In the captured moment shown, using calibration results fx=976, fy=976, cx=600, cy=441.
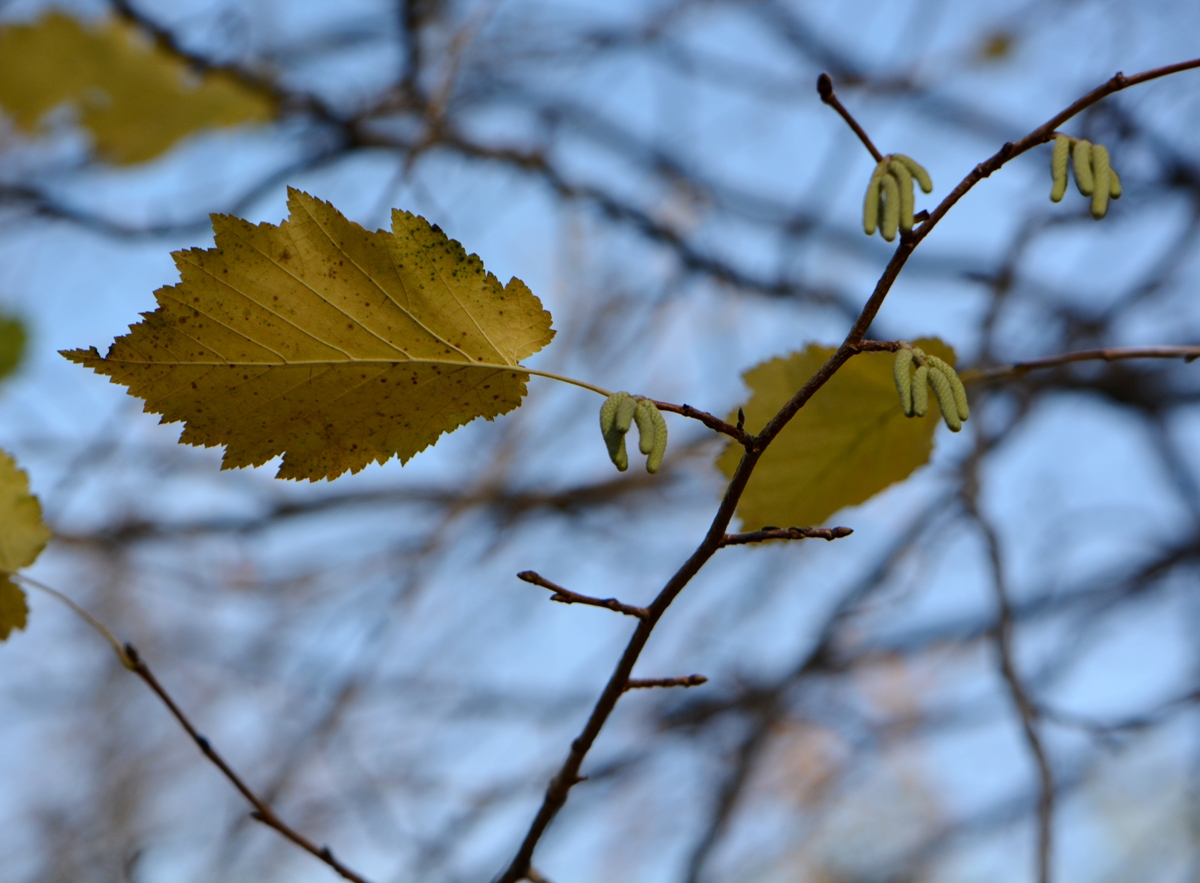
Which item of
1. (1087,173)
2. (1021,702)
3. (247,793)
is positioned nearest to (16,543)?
(247,793)

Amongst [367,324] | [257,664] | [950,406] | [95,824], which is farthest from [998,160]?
[95,824]

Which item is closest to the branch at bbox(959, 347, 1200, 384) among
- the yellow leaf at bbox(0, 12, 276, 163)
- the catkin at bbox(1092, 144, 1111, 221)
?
the catkin at bbox(1092, 144, 1111, 221)

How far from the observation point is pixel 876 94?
2473mm

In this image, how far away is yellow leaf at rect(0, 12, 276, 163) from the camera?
198cm

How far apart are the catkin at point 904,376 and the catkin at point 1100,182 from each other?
0.43ft

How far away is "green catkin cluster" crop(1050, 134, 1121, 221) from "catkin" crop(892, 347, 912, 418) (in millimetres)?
120

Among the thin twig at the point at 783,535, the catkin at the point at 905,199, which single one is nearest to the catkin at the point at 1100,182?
the catkin at the point at 905,199

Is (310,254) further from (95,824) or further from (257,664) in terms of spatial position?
(95,824)

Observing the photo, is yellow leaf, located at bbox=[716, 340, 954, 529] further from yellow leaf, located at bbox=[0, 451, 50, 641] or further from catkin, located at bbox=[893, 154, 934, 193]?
yellow leaf, located at bbox=[0, 451, 50, 641]

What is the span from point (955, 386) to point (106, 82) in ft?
6.77

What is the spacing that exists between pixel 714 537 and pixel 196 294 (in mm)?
311

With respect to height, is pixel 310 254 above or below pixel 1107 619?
below

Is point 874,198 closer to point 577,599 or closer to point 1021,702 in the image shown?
point 577,599

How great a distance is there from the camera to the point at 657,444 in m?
0.46
